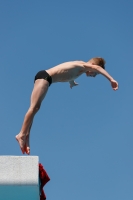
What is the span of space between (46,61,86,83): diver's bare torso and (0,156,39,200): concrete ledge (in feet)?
7.59

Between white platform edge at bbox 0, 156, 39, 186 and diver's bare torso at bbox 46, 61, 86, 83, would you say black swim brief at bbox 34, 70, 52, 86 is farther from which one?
white platform edge at bbox 0, 156, 39, 186

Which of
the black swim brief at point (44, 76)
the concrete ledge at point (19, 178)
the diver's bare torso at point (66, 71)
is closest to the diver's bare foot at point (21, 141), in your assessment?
the black swim brief at point (44, 76)

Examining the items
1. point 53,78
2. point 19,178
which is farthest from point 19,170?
point 53,78

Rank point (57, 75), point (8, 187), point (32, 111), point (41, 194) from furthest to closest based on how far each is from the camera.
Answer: point (57, 75), point (32, 111), point (41, 194), point (8, 187)

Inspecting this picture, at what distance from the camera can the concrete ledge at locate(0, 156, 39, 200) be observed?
200 inches

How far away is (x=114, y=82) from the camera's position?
691cm

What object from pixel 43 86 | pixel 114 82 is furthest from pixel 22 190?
pixel 114 82

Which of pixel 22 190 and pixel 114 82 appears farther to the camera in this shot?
pixel 114 82

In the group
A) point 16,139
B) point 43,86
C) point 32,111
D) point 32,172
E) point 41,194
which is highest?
point 43,86

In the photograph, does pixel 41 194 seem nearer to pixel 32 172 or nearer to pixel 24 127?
pixel 32 172

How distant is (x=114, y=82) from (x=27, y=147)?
1.92 meters

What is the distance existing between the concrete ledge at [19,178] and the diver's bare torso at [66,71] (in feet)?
7.59

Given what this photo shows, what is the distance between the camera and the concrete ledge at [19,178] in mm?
5082

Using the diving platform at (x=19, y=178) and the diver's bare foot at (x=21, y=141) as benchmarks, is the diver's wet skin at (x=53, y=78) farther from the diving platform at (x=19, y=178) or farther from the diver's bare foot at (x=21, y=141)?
the diving platform at (x=19, y=178)
